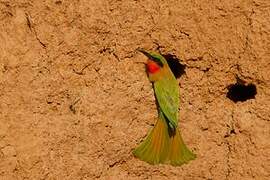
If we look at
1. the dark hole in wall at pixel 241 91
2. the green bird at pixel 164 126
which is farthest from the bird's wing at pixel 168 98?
the dark hole in wall at pixel 241 91

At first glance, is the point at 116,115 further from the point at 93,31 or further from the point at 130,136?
the point at 93,31

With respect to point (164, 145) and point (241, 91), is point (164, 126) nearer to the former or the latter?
point (164, 145)

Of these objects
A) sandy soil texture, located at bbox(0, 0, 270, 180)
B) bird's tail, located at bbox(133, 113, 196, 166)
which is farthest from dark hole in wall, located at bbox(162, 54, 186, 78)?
bird's tail, located at bbox(133, 113, 196, 166)

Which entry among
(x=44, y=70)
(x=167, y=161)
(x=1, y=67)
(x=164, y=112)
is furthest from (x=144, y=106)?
(x=1, y=67)

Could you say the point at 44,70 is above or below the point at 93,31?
below

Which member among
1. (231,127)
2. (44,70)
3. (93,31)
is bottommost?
(231,127)

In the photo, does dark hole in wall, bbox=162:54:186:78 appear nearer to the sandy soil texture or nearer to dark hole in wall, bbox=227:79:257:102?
the sandy soil texture
